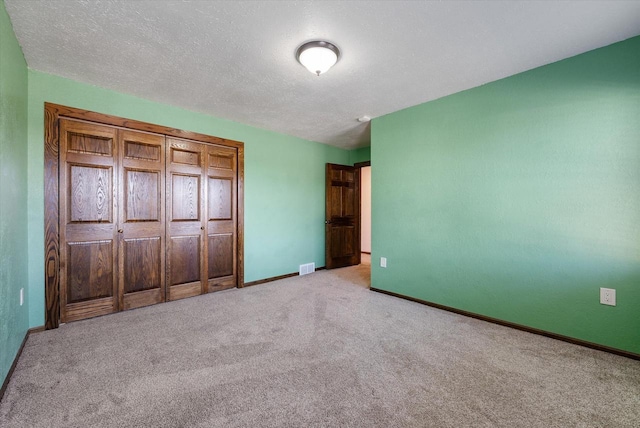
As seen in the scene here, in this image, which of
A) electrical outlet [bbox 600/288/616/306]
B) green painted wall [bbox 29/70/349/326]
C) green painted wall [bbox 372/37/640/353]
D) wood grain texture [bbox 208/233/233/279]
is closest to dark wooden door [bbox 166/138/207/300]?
wood grain texture [bbox 208/233/233/279]

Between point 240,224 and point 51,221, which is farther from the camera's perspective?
point 240,224

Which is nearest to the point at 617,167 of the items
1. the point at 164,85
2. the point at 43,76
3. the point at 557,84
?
the point at 557,84

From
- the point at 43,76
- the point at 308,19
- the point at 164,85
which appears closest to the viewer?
the point at 308,19

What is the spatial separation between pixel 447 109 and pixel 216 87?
258 cm

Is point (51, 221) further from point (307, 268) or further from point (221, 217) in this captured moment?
point (307, 268)

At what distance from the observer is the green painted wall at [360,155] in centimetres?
537

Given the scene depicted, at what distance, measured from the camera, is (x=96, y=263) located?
2.76 meters

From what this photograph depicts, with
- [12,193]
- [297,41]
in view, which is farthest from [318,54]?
[12,193]

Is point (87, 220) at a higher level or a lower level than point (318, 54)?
lower

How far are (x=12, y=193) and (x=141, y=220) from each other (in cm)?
120

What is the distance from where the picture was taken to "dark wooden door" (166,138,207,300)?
10.7 ft

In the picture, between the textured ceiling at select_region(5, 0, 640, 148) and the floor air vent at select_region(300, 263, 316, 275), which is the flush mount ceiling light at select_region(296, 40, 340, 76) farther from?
the floor air vent at select_region(300, 263, 316, 275)

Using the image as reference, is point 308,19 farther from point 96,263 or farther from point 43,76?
point 96,263

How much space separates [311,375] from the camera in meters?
1.74
